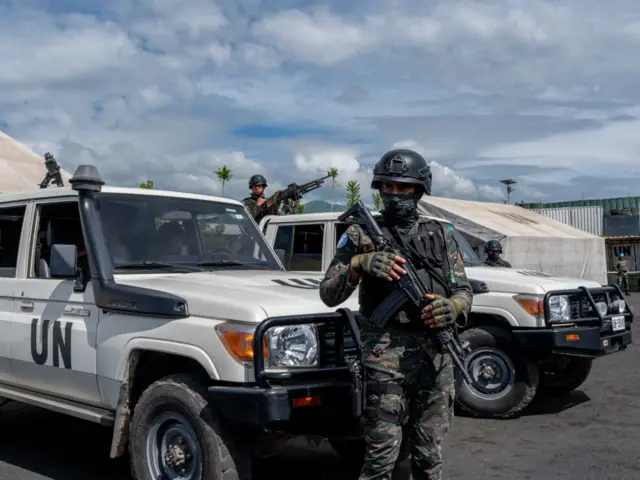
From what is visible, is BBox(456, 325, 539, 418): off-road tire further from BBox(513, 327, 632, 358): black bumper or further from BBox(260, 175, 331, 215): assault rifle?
BBox(260, 175, 331, 215): assault rifle

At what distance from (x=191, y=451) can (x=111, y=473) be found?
145 cm

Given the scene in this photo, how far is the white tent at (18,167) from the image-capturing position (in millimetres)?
9219

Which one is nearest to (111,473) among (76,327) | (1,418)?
(76,327)

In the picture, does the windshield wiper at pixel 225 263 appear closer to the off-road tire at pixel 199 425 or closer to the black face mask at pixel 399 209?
the off-road tire at pixel 199 425

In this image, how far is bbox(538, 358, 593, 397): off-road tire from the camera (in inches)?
297

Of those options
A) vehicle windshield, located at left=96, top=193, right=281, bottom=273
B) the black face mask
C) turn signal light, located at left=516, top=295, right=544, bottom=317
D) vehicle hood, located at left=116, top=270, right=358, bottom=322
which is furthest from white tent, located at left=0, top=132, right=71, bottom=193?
the black face mask

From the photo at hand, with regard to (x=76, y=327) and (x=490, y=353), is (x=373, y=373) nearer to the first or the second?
(x=76, y=327)

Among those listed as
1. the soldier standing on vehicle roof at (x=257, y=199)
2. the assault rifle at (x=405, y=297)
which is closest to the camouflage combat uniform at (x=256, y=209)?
the soldier standing on vehicle roof at (x=257, y=199)

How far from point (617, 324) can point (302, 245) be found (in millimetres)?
3345

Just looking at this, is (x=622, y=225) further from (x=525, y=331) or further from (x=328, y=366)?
(x=328, y=366)

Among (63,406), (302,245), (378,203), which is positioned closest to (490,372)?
(302,245)

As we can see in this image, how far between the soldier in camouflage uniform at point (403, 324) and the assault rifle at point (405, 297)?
0.14ft

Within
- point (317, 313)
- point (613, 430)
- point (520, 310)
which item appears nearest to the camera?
point (317, 313)

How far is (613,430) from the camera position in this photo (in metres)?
6.30
